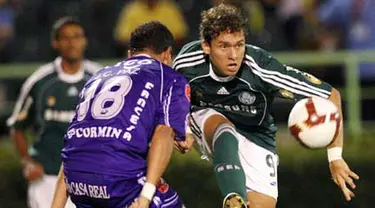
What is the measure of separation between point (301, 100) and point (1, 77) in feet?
20.1

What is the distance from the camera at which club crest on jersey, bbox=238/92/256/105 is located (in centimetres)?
955

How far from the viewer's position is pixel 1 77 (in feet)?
47.7

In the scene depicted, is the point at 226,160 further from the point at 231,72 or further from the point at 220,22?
the point at 220,22

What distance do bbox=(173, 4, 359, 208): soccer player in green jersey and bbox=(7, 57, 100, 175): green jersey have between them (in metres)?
2.13

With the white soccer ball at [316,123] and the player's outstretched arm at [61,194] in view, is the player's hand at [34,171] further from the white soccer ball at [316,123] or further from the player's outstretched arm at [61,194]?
the white soccer ball at [316,123]

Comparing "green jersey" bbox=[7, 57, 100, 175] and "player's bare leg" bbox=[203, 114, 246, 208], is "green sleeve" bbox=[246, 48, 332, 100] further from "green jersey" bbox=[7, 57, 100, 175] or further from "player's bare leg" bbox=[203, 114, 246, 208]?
"green jersey" bbox=[7, 57, 100, 175]

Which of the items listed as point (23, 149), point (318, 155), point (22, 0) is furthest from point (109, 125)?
point (22, 0)

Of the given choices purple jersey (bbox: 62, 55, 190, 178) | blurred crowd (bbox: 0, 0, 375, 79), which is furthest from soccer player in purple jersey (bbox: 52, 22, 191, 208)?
blurred crowd (bbox: 0, 0, 375, 79)

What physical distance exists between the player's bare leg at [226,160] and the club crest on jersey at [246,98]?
0.68 ft

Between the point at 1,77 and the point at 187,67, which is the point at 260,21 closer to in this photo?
the point at 1,77

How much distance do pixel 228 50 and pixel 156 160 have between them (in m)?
1.42

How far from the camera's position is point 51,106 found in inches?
462

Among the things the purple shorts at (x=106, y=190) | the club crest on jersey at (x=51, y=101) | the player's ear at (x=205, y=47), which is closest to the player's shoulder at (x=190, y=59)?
the player's ear at (x=205, y=47)

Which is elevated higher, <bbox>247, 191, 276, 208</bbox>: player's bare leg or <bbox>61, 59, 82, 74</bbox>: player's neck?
<bbox>61, 59, 82, 74</bbox>: player's neck
